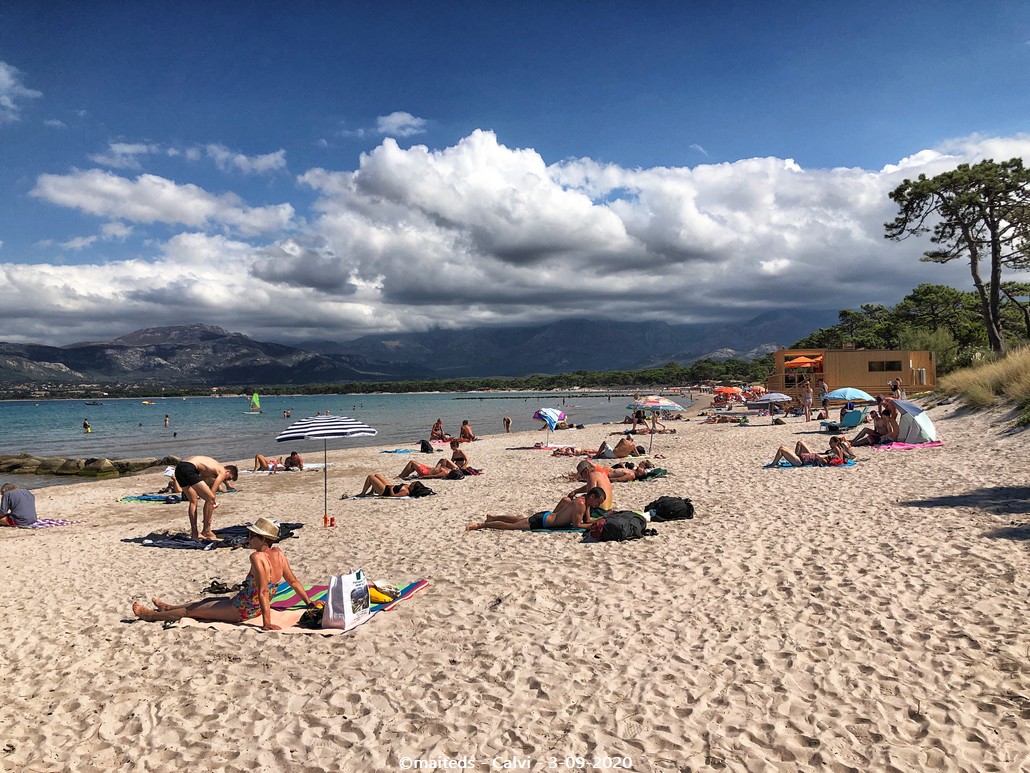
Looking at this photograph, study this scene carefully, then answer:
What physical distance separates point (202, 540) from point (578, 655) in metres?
7.01

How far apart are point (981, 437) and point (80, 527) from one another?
2026 cm

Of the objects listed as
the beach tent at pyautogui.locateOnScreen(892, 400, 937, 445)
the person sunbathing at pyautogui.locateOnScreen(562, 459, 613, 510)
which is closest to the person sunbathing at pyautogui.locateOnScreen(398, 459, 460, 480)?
the person sunbathing at pyautogui.locateOnScreen(562, 459, 613, 510)

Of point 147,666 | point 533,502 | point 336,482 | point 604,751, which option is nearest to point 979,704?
point 604,751

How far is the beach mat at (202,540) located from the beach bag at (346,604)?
154 inches

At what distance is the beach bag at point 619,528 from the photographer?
324 inches

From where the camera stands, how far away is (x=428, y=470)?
15.8 m

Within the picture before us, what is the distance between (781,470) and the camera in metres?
13.6

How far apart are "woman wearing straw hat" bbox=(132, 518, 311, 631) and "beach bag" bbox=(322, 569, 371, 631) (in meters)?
0.44

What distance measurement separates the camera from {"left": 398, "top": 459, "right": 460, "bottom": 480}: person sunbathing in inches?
606

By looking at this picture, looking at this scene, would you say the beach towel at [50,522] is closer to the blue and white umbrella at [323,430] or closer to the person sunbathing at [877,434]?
the blue and white umbrella at [323,430]

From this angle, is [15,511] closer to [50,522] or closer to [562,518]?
[50,522]

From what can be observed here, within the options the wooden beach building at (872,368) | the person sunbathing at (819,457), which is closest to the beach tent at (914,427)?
the person sunbathing at (819,457)

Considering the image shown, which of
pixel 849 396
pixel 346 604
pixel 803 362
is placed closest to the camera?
pixel 346 604

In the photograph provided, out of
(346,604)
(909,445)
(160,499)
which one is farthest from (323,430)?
(909,445)
